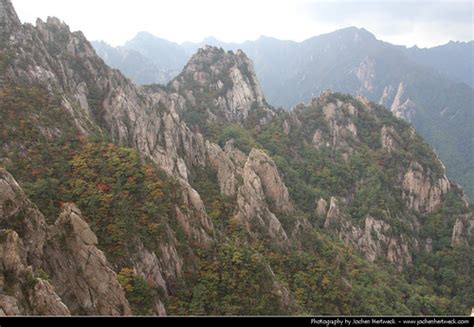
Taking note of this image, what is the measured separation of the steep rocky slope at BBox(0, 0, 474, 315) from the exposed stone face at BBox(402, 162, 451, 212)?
228mm

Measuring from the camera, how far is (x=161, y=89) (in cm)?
9200

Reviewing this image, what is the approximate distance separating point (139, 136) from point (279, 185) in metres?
17.1

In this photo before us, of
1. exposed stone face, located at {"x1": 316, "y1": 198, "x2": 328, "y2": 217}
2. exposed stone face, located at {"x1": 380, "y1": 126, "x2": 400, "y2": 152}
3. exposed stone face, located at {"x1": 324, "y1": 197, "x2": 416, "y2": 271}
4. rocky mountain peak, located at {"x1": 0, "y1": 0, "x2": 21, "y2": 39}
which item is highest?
rocky mountain peak, located at {"x1": 0, "y1": 0, "x2": 21, "y2": 39}

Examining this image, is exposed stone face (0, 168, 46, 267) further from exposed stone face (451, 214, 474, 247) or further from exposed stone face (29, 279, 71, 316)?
exposed stone face (451, 214, 474, 247)

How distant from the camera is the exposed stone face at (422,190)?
71.5 m

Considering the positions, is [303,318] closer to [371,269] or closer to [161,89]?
[371,269]

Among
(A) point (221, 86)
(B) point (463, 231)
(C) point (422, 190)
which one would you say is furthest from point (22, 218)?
(A) point (221, 86)

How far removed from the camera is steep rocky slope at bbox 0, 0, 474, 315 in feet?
61.8

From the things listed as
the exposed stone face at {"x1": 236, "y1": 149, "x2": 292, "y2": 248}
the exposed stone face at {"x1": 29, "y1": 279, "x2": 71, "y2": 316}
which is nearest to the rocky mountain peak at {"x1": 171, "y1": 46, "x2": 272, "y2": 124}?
the exposed stone face at {"x1": 236, "y1": 149, "x2": 292, "y2": 248}

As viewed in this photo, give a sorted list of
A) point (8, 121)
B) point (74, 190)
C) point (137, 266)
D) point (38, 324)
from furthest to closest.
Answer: point (8, 121) < point (74, 190) < point (137, 266) < point (38, 324)

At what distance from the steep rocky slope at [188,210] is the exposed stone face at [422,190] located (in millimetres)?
228

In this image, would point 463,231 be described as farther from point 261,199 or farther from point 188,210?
point 188,210

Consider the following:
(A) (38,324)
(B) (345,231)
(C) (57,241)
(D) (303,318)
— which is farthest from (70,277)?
(B) (345,231)

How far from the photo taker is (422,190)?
7225 cm
